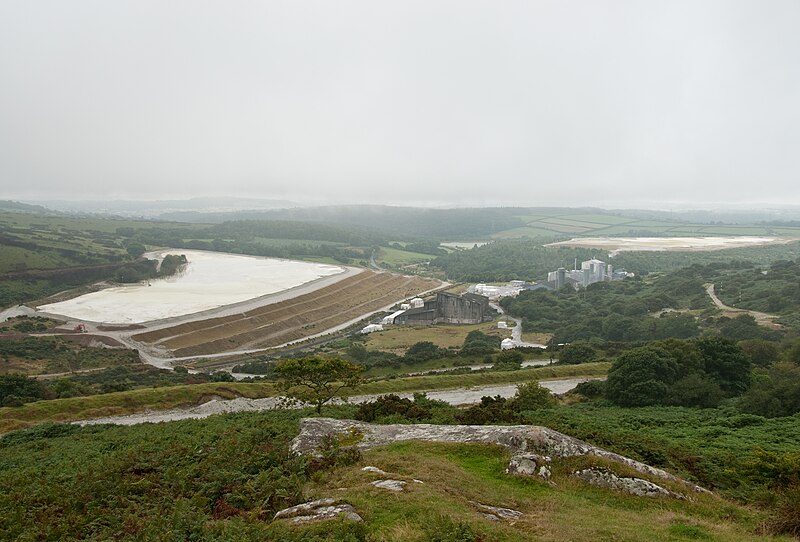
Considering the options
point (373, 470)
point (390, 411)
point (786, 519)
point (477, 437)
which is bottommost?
point (390, 411)

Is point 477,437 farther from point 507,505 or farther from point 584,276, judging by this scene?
point 584,276

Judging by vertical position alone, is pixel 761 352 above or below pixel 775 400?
below

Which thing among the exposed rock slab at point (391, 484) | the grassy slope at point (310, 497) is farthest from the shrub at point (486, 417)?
the exposed rock slab at point (391, 484)

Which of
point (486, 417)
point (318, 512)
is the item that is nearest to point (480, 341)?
point (486, 417)

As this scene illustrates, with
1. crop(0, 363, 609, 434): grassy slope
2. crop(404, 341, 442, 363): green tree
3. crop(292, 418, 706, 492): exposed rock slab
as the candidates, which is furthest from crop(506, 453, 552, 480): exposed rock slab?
crop(404, 341, 442, 363): green tree

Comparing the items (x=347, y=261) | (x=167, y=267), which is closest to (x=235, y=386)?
(x=167, y=267)

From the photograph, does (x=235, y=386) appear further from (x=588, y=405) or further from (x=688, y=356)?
(x=688, y=356)

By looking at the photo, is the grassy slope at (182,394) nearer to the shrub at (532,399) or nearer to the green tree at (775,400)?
the shrub at (532,399)
